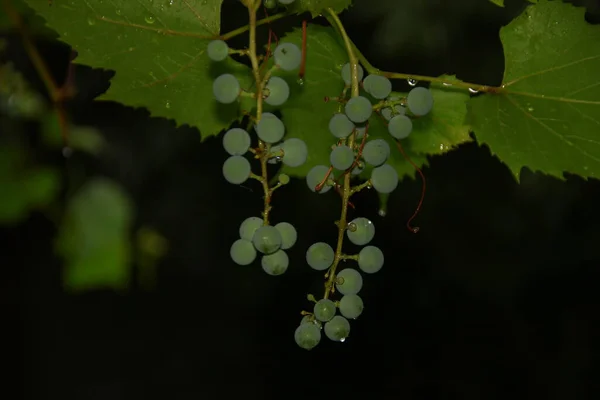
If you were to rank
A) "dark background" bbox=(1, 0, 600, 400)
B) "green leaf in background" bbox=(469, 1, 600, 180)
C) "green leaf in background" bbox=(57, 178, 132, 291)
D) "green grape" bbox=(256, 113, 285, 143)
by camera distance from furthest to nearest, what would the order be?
"dark background" bbox=(1, 0, 600, 400)
"green leaf in background" bbox=(57, 178, 132, 291)
"green leaf in background" bbox=(469, 1, 600, 180)
"green grape" bbox=(256, 113, 285, 143)

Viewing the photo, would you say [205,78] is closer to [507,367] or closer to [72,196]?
[72,196]

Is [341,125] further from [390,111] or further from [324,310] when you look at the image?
[324,310]

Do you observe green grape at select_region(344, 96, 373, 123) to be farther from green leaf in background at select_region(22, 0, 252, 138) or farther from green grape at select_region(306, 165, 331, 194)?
green leaf in background at select_region(22, 0, 252, 138)

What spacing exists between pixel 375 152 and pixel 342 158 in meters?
0.05

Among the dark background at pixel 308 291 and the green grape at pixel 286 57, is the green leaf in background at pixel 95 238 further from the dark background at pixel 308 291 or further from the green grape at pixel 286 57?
the green grape at pixel 286 57

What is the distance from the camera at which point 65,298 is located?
9.07ft

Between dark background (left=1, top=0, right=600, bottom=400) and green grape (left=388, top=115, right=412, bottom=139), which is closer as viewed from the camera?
green grape (left=388, top=115, right=412, bottom=139)

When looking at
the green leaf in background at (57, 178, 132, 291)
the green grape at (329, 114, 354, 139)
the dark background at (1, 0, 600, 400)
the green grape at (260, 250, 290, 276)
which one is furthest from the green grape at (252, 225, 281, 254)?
the green leaf in background at (57, 178, 132, 291)

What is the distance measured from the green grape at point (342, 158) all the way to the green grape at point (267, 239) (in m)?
0.11

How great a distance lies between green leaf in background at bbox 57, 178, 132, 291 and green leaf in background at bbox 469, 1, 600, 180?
1.74 metres

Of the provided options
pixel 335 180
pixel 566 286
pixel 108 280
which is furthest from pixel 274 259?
pixel 566 286

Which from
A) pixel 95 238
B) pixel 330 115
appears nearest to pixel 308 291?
pixel 95 238

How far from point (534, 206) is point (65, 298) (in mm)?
2172

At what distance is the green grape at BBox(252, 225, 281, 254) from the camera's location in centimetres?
68
